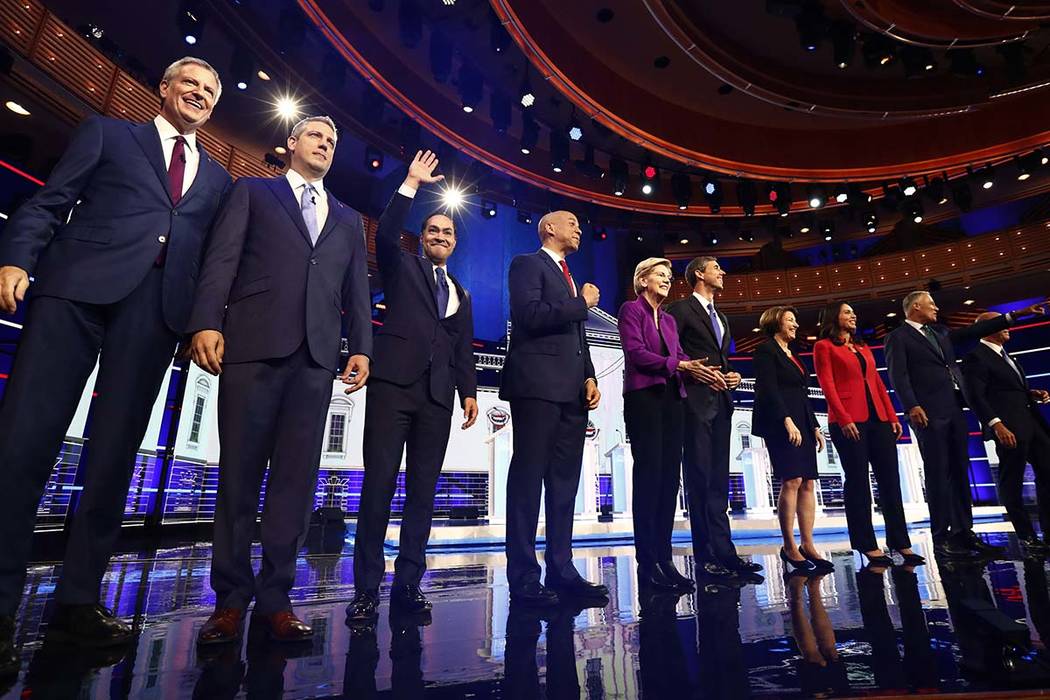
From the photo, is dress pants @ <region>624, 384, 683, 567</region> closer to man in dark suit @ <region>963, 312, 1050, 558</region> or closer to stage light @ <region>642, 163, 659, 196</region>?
man in dark suit @ <region>963, 312, 1050, 558</region>

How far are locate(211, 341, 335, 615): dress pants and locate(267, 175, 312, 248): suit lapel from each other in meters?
0.38

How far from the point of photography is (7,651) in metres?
1.09

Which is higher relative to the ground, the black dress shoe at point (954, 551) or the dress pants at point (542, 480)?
the dress pants at point (542, 480)

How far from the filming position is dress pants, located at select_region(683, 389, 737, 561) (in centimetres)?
253

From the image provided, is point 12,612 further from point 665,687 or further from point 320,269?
point 665,687

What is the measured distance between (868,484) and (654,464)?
180 centimetres

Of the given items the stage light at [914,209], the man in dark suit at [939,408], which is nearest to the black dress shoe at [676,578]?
the man in dark suit at [939,408]

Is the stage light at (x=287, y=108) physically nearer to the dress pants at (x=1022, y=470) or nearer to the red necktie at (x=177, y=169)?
the red necktie at (x=177, y=169)

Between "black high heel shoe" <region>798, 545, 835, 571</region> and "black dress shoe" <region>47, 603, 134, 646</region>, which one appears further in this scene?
"black high heel shoe" <region>798, 545, 835, 571</region>

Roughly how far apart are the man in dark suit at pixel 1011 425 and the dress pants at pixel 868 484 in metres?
0.88

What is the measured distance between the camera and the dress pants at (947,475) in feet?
10.6

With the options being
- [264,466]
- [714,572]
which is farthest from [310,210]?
[714,572]

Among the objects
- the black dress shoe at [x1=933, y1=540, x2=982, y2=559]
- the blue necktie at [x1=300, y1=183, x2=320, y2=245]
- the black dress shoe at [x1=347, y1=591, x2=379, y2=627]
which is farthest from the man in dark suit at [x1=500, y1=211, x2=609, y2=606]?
the black dress shoe at [x1=933, y1=540, x2=982, y2=559]

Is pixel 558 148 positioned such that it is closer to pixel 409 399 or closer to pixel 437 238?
pixel 437 238
